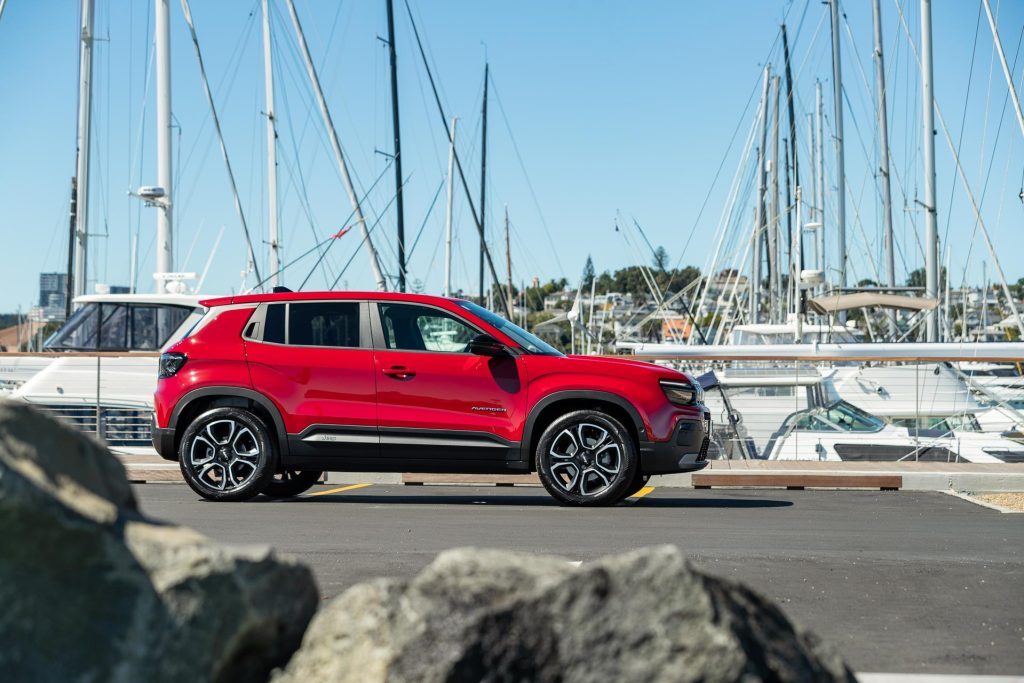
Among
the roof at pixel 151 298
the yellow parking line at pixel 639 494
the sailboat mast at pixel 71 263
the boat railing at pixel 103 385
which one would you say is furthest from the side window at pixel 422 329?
the sailboat mast at pixel 71 263

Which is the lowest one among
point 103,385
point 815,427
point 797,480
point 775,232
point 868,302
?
point 797,480

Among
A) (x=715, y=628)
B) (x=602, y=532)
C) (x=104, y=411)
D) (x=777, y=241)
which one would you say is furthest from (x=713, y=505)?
(x=777, y=241)

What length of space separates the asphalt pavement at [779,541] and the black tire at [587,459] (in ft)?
0.67

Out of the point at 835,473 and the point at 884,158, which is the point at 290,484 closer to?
the point at 835,473

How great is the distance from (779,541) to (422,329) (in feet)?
12.0

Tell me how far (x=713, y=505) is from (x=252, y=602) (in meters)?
8.29

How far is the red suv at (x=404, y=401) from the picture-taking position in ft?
33.5

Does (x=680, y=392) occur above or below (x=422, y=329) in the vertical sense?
below

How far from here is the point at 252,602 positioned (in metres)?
2.94

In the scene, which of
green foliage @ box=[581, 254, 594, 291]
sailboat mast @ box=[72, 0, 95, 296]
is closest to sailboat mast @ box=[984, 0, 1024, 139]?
green foliage @ box=[581, 254, 594, 291]

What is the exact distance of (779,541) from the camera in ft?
26.7

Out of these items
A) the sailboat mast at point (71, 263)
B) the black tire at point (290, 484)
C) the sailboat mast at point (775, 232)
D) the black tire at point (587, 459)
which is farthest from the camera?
the sailboat mast at point (775, 232)

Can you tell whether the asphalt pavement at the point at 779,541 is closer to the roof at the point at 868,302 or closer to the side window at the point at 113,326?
the side window at the point at 113,326

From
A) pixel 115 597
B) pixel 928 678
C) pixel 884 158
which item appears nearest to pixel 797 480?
pixel 928 678
